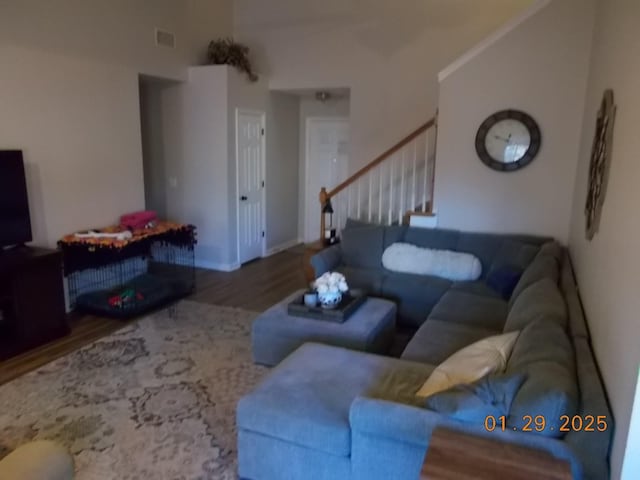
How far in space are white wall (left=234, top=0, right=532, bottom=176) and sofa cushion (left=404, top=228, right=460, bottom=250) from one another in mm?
1958

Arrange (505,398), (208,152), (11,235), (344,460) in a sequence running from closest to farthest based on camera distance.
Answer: (505,398), (344,460), (11,235), (208,152)

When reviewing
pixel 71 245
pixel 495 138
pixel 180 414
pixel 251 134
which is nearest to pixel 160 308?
pixel 71 245

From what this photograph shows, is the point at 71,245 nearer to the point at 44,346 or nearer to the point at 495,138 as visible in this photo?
the point at 44,346

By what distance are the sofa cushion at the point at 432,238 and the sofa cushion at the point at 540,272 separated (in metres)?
1.02

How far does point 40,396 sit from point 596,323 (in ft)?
10.9

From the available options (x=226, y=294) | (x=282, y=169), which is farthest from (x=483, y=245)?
(x=282, y=169)

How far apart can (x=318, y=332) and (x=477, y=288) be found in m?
1.61

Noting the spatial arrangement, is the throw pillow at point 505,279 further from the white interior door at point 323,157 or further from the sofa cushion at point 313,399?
the white interior door at point 323,157

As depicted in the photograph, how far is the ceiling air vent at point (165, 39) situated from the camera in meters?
5.46

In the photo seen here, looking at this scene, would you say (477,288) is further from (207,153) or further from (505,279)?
(207,153)

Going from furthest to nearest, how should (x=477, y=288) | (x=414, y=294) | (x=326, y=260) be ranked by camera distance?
(x=326, y=260)
(x=414, y=294)
(x=477, y=288)

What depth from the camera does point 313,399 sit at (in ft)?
7.54

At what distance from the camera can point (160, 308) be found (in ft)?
15.9

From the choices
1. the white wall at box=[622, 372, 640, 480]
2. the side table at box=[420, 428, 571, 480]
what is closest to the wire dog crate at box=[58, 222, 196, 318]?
the side table at box=[420, 428, 571, 480]
